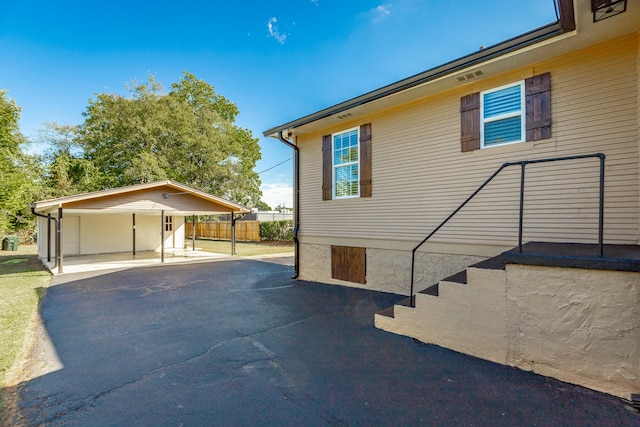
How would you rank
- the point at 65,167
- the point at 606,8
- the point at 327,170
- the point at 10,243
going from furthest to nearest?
the point at 65,167, the point at 10,243, the point at 327,170, the point at 606,8

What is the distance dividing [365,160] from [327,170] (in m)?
1.23

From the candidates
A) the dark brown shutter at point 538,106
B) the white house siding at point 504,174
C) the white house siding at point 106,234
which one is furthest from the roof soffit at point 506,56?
the white house siding at point 106,234

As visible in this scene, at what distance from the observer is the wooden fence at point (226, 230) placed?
78.4 ft

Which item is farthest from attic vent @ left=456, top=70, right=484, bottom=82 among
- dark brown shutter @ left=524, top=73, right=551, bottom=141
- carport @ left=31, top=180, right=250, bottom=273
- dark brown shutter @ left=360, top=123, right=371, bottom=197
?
carport @ left=31, top=180, right=250, bottom=273

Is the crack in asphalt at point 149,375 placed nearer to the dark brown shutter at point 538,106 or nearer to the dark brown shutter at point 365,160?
the dark brown shutter at point 365,160

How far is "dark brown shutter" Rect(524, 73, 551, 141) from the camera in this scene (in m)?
4.57

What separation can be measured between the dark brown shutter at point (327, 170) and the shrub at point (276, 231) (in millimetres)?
14079

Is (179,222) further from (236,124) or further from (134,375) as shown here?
(134,375)

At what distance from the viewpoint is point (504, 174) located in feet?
16.3

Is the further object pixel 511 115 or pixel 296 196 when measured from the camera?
pixel 296 196

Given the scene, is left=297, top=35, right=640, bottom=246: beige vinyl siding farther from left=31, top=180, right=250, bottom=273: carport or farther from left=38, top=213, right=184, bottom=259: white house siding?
left=38, top=213, right=184, bottom=259: white house siding

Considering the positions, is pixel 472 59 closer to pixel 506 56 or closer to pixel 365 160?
pixel 506 56

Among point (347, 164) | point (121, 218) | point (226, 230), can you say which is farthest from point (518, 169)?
point (226, 230)

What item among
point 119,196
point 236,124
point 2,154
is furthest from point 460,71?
point 236,124
